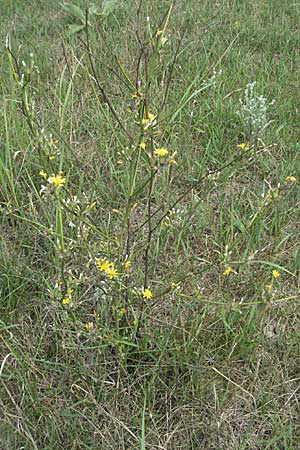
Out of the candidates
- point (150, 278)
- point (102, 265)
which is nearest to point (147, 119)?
point (102, 265)

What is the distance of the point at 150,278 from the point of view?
73.1 inches

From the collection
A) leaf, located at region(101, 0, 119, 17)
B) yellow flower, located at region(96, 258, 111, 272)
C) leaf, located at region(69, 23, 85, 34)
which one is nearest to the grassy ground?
yellow flower, located at region(96, 258, 111, 272)

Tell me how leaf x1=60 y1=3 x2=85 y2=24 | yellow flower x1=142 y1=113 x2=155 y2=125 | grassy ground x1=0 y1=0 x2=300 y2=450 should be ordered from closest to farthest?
yellow flower x1=142 y1=113 x2=155 y2=125 < grassy ground x1=0 y1=0 x2=300 y2=450 < leaf x1=60 y1=3 x2=85 y2=24

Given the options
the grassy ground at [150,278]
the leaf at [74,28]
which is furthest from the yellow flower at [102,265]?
the leaf at [74,28]

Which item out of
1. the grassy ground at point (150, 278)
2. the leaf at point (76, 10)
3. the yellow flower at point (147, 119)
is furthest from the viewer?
the leaf at point (76, 10)

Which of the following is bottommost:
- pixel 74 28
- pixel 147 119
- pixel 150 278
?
pixel 150 278

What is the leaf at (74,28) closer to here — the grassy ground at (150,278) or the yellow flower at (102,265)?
the grassy ground at (150,278)

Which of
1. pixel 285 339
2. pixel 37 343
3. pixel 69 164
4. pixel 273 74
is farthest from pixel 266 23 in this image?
pixel 37 343

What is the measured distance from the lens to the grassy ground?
1477 millimetres

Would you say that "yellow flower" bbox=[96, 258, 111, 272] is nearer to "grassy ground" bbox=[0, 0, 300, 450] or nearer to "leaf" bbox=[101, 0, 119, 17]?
"grassy ground" bbox=[0, 0, 300, 450]

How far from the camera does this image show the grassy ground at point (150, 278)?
4.84 ft

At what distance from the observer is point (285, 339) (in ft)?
5.64

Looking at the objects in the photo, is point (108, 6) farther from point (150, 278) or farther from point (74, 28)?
point (150, 278)

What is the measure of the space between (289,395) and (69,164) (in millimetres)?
1328
